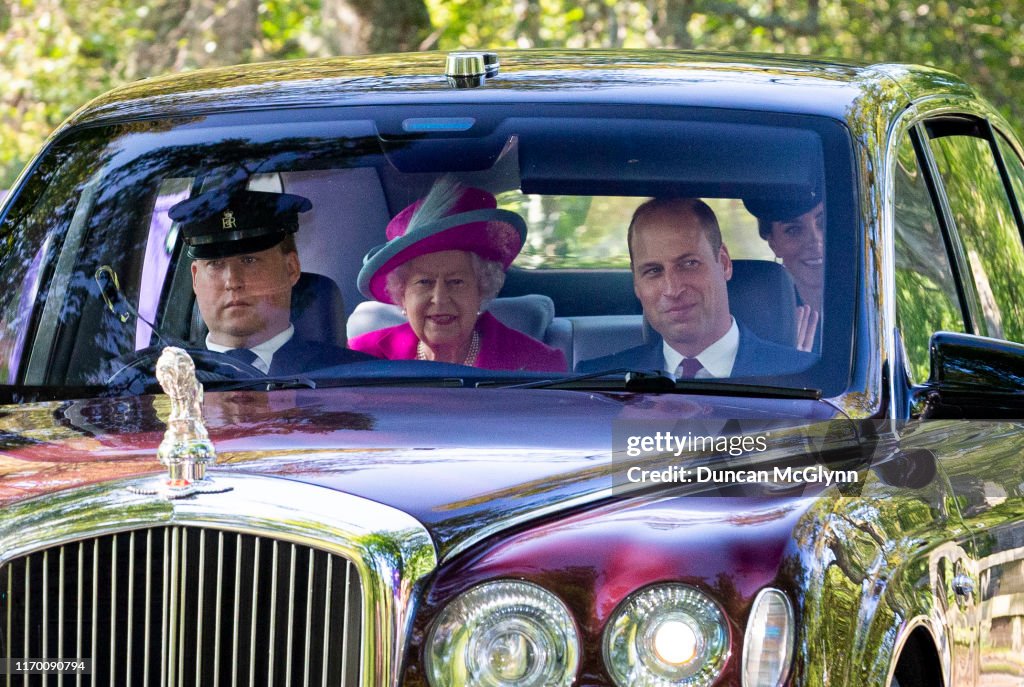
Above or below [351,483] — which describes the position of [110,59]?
above

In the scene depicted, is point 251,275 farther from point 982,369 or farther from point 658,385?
point 982,369

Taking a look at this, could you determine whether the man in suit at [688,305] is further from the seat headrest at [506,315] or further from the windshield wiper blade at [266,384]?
the windshield wiper blade at [266,384]

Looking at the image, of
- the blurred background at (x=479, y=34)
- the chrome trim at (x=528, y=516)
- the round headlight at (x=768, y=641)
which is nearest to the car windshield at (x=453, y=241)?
the chrome trim at (x=528, y=516)

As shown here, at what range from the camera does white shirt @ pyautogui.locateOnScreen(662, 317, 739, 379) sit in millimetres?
3750

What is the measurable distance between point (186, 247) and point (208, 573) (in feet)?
6.48

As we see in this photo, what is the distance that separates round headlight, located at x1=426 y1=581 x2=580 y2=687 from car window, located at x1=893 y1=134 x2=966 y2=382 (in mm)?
1249

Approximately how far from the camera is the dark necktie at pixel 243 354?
404 centimetres

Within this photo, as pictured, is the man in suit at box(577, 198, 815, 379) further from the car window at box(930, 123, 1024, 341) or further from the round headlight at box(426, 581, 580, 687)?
the round headlight at box(426, 581, 580, 687)

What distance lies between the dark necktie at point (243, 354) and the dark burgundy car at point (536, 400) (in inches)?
2.9

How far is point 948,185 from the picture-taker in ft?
15.3

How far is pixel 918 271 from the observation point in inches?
163

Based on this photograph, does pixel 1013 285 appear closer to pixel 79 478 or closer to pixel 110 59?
pixel 79 478

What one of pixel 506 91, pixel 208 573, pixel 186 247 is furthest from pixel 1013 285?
pixel 208 573

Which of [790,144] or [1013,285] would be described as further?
[1013,285]
